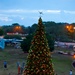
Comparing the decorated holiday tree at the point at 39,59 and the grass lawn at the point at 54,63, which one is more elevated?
the decorated holiday tree at the point at 39,59

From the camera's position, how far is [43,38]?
47.8 feet

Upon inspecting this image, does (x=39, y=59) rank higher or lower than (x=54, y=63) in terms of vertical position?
higher

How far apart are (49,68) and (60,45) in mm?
60319

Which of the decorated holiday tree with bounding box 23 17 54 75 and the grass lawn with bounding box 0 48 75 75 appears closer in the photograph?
the decorated holiday tree with bounding box 23 17 54 75

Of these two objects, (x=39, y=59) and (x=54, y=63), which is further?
(x=54, y=63)

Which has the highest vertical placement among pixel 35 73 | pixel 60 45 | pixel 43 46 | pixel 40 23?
pixel 40 23

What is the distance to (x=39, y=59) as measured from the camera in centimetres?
1427

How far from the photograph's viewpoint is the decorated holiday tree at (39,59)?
1425 centimetres

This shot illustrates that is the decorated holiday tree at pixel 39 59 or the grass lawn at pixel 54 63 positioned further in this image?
the grass lawn at pixel 54 63

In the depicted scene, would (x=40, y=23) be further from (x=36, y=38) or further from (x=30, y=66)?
(x=30, y=66)

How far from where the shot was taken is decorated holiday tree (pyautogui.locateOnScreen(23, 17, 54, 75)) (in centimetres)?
1425

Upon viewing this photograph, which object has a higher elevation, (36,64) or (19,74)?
(36,64)

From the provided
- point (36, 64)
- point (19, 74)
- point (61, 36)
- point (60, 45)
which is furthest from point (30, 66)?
point (61, 36)

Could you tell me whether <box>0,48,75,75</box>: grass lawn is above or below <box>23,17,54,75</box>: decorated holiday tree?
below
